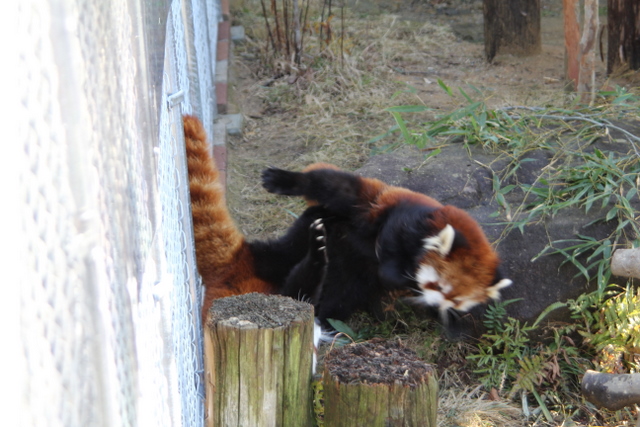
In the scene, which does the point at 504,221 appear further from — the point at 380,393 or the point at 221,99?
the point at 221,99

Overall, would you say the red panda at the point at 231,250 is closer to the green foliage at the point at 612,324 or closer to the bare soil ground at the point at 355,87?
the bare soil ground at the point at 355,87

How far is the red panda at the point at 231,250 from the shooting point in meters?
2.24

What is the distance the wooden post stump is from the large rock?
127 cm

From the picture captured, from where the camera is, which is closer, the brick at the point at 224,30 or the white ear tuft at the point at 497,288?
the white ear tuft at the point at 497,288

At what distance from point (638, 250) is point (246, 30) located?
216 inches

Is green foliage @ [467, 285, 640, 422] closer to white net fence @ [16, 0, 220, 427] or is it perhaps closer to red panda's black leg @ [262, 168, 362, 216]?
red panda's black leg @ [262, 168, 362, 216]

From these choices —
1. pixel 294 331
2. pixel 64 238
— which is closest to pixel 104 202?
pixel 64 238

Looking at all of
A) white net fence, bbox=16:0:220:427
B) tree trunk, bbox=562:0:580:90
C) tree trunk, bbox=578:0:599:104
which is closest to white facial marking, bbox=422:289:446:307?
white net fence, bbox=16:0:220:427

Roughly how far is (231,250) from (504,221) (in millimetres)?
1380

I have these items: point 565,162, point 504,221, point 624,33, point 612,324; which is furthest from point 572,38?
point 612,324

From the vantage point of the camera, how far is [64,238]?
460 mm

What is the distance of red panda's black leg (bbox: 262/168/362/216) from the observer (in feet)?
9.26

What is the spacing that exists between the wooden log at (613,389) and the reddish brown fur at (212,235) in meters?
1.25

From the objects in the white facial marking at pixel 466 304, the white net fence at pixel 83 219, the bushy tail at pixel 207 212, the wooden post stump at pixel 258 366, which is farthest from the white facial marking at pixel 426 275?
the white net fence at pixel 83 219
